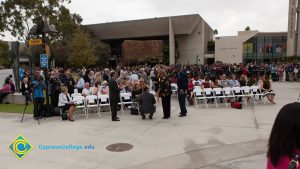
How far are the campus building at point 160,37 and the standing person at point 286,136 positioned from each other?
47.8 m

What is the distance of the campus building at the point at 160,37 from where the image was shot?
52.3m

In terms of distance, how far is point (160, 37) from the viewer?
195 feet

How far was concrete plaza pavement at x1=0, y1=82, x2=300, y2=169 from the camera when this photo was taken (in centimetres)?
570

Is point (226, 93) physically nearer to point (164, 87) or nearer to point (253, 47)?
point (164, 87)

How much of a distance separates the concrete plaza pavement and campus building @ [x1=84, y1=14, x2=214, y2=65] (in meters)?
40.5

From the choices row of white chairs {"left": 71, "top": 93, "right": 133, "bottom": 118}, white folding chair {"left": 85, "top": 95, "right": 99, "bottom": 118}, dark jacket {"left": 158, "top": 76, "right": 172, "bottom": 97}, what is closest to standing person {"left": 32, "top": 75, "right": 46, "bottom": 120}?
row of white chairs {"left": 71, "top": 93, "right": 133, "bottom": 118}

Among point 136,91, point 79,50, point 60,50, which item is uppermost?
point 60,50

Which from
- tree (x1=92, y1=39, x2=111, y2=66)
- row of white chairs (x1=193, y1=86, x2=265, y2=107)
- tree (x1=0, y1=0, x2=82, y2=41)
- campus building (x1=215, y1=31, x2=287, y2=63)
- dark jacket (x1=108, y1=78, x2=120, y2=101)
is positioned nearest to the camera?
dark jacket (x1=108, y1=78, x2=120, y2=101)
